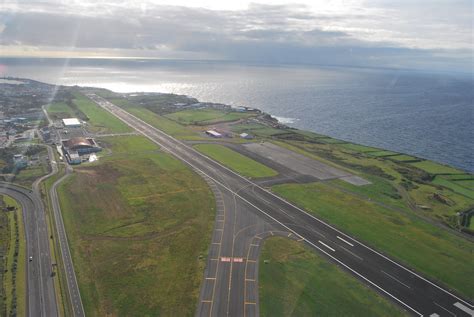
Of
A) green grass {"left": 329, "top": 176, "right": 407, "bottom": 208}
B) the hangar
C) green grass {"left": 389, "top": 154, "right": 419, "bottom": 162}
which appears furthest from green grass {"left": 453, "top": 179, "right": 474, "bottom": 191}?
the hangar

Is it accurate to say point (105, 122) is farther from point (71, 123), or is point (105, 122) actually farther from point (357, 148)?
point (357, 148)

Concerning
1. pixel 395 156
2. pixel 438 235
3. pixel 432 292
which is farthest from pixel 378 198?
pixel 395 156

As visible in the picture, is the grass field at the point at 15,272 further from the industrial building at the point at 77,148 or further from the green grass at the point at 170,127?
the green grass at the point at 170,127

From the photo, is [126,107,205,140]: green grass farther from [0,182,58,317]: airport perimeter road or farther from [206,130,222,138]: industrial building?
[0,182,58,317]: airport perimeter road

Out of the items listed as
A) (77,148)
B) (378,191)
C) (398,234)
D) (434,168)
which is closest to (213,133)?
(77,148)

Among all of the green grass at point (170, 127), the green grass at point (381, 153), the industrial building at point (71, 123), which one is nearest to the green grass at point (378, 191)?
the green grass at point (381, 153)

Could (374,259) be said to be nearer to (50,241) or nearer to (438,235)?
(438,235)
